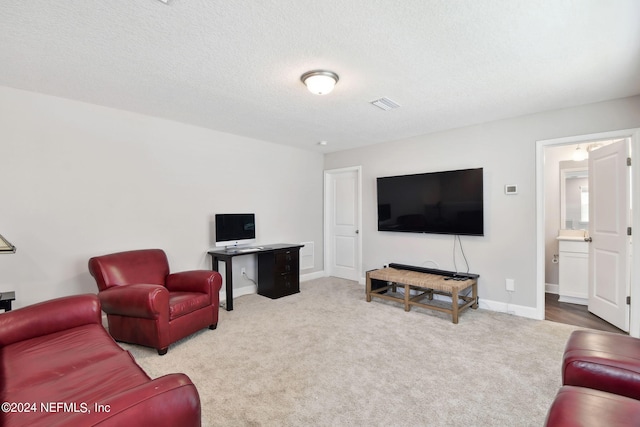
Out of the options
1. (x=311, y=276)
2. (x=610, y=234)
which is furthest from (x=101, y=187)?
(x=610, y=234)

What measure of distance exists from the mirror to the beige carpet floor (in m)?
2.07

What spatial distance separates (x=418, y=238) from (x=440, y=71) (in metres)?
2.57

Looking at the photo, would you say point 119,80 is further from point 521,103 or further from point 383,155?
point 521,103

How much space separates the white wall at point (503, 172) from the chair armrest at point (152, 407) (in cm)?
377

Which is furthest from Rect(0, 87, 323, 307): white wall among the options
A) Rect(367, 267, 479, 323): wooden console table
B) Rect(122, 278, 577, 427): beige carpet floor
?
Rect(367, 267, 479, 323): wooden console table

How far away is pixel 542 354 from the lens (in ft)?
8.50

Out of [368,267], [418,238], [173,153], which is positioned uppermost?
[173,153]

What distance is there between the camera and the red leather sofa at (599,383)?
1079mm

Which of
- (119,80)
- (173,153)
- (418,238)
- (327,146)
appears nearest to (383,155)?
(327,146)

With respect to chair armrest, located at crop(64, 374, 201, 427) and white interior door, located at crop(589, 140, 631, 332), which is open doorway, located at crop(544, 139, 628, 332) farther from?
chair armrest, located at crop(64, 374, 201, 427)

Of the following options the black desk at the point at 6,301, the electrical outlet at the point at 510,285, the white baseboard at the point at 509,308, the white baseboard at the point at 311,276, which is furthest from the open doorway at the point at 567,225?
the black desk at the point at 6,301

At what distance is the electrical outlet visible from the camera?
3613mm

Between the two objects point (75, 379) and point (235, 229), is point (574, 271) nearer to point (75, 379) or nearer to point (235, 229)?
point (235, 229)

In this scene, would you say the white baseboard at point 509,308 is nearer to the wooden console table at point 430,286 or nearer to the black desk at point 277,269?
the wooden console table at point 430,286
